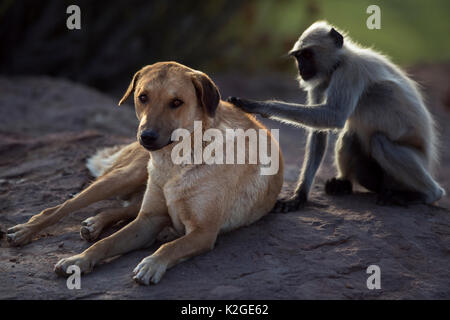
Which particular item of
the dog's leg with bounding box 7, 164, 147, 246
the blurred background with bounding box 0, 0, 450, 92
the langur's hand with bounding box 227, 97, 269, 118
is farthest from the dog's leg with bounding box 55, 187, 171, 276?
the blurred background with bounding box 0, 0, 450, 92

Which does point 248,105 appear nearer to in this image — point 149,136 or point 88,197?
point 149,136

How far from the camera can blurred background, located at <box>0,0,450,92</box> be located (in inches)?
413

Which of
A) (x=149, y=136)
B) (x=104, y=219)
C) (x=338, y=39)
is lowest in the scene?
(x=104, y=219)

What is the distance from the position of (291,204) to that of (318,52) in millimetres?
1524

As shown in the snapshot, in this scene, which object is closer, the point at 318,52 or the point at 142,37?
the point at 318,52

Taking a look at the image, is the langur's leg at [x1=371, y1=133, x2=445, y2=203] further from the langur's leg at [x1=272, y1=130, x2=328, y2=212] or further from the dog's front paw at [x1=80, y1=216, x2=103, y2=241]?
the dog's front paw at [x1=80, y1=216, x2=103, y2=241]

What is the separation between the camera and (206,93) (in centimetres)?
395

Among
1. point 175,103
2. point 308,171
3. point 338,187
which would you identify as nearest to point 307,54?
point 308,171

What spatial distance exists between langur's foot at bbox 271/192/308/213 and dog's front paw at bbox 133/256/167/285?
61.1 inches

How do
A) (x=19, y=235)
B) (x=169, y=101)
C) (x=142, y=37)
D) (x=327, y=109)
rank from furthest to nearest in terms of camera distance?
(x=142, y=37) < (x=327, y=109) < (x=19, y=235) < (x=169, y=101)

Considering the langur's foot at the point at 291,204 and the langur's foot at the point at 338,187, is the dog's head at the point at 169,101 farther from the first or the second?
the langur's foot at the point at 338,187

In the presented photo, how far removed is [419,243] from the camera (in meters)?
4.24

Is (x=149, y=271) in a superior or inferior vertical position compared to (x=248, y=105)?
inferior
